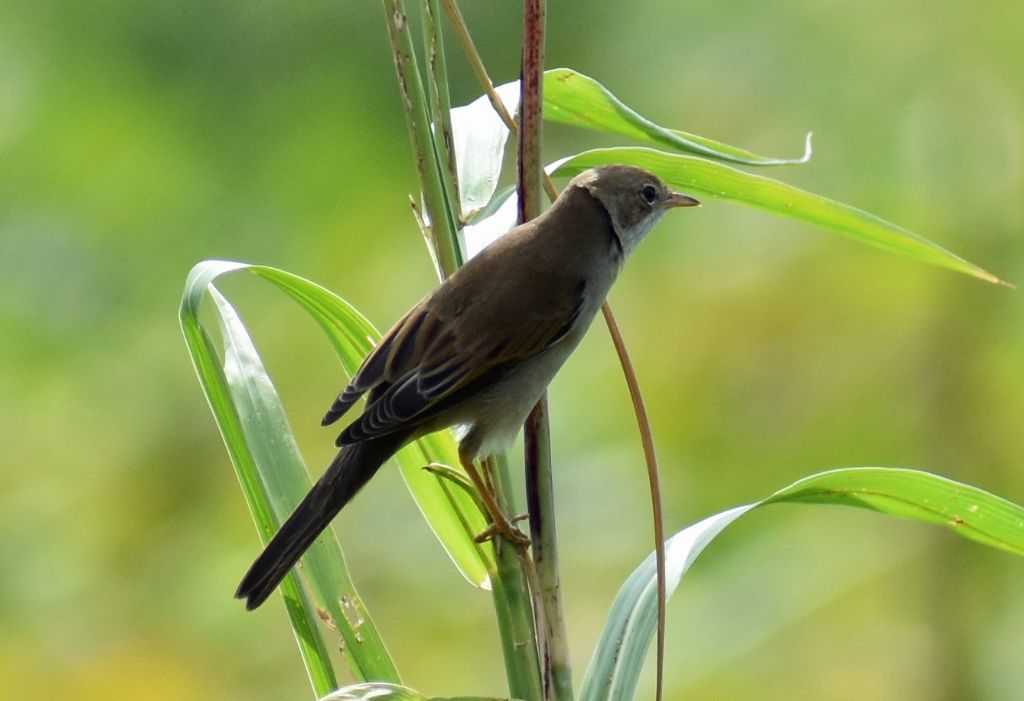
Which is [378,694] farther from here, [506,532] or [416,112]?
[416,112]

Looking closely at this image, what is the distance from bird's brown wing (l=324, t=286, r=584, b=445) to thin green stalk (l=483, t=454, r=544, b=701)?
49cm

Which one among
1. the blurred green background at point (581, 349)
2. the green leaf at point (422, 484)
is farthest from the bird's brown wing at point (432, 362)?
the blurred green background at point (581, 349)

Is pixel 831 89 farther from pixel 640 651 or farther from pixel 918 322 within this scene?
pixel 640 651

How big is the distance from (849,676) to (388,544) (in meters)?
1.72

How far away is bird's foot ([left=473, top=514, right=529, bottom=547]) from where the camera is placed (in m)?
1.51

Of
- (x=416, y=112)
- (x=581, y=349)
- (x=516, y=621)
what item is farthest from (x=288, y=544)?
(x=581, y=349)

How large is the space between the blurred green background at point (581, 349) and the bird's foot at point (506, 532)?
2315mm

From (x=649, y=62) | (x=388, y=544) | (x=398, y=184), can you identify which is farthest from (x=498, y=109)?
(x=649, y=62)

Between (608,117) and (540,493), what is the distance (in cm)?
63

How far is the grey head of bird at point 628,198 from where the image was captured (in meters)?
2.67

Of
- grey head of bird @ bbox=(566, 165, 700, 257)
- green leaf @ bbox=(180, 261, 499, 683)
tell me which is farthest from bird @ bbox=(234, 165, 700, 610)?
green leaf @ bbox=(180, 261, 499, 683)

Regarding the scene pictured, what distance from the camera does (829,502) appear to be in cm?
172

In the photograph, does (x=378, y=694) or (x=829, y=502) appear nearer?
(x=378, y=694)

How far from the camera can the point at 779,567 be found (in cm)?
396
